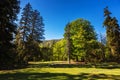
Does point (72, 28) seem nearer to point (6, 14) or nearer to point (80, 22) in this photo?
point (80, 22)

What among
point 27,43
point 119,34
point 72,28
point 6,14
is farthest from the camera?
point 72,28

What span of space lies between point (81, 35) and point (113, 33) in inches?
328

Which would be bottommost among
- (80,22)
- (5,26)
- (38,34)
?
(5,26)

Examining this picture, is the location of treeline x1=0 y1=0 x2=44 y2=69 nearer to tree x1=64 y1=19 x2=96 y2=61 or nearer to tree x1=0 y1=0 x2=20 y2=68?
tree x1=0 y1=0 x2=20 y2=68

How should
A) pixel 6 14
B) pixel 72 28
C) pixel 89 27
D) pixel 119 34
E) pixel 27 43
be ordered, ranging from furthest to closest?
pixel 72 28
pixel 89 27
pixel 119 34
pixel 27 43
pixel 6 14

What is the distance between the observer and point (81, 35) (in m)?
54.8

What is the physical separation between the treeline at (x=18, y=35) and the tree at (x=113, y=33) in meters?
17.3

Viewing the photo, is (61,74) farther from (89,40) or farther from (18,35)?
(89,40)

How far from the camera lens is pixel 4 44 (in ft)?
85.1

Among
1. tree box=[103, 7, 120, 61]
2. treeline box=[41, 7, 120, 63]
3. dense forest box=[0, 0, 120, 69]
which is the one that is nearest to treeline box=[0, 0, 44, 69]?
dense forest box=[0, 0, 120, 69]

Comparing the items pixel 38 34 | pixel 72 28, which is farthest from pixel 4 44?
pixel 72 28

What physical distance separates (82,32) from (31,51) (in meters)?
15.3

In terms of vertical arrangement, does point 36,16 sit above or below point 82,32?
above

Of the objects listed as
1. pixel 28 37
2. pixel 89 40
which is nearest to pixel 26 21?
pixel 28 37
